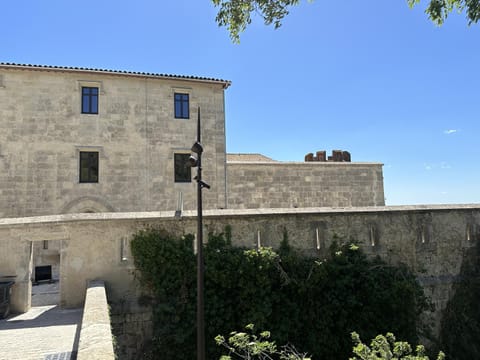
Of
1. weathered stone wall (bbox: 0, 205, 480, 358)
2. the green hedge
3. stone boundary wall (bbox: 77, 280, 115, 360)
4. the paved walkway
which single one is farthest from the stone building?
stone boundary wall (bbox: 77, 280, 115, 360)

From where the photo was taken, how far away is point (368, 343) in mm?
6496

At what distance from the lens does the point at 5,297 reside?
5.93 m

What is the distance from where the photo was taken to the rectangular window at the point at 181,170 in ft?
49.8

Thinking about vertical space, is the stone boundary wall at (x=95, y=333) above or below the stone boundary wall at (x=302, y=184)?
below

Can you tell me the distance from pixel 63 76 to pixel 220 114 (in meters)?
7.33

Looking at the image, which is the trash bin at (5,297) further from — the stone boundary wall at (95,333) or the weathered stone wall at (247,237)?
the stone boundary wall at (95,333)

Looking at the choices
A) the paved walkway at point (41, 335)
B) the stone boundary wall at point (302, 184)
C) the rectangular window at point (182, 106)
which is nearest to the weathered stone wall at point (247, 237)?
the paved walkway at point (41, 335)

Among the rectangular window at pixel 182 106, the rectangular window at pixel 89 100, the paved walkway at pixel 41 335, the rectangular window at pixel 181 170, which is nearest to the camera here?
the paved walkway at pixel 41 335

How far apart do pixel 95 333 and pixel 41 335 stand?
7.37 ft

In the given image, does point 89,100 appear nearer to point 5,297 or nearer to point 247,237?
point 5,297

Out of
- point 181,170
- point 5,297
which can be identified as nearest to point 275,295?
point 5,297

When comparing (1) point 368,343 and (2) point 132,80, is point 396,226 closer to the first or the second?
(1) point 368,343

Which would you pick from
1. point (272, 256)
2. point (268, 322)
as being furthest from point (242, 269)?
point (268, 322)

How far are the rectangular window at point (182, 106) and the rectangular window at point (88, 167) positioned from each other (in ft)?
14.2
